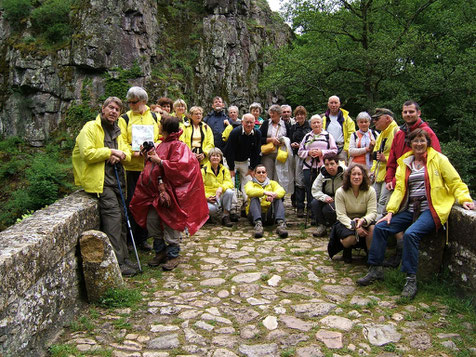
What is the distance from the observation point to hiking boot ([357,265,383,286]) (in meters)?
4.60

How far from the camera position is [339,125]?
7.72m

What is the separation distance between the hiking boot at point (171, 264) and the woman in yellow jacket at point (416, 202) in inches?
95.8

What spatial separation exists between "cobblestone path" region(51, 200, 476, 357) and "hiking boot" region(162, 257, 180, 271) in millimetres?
117

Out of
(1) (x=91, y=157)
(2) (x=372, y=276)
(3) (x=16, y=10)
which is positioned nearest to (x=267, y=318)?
(2) (x=372, y=276)

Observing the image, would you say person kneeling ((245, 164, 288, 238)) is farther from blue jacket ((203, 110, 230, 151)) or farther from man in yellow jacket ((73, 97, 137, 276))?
man in yellow jacket ((73, 97, 137, 276))

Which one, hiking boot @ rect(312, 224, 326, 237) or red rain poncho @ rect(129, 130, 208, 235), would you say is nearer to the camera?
red rain poncho @ rect(129, 130, 208, 235)

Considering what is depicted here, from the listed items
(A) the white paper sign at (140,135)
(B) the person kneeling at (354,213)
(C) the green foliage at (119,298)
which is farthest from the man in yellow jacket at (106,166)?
(B) the person kneeling at (354,213)

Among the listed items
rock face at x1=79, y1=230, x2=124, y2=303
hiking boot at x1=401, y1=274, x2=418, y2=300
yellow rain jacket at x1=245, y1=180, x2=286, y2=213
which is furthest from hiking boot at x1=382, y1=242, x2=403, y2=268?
rock face at x1=79, y1=230, x2=124, y2=303

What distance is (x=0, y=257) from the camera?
2699 millimetres

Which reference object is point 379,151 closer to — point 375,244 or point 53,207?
point 375,244

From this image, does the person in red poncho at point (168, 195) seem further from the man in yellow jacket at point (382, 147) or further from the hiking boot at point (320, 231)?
the man in yellow jacket at point (382, 147)

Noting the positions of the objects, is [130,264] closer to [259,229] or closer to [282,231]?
[259,229]

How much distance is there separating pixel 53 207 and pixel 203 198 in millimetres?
1965

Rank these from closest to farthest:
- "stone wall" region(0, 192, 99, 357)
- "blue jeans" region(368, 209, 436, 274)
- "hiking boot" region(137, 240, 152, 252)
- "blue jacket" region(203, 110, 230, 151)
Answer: "stone wall" region(0, 192, 99, 357) → "blue jeans" region(368, 209, 436, 274) → "hiking boot" region(137, 240, 152, 252) → "blue jacket" region(203, 110, 230, 151)
